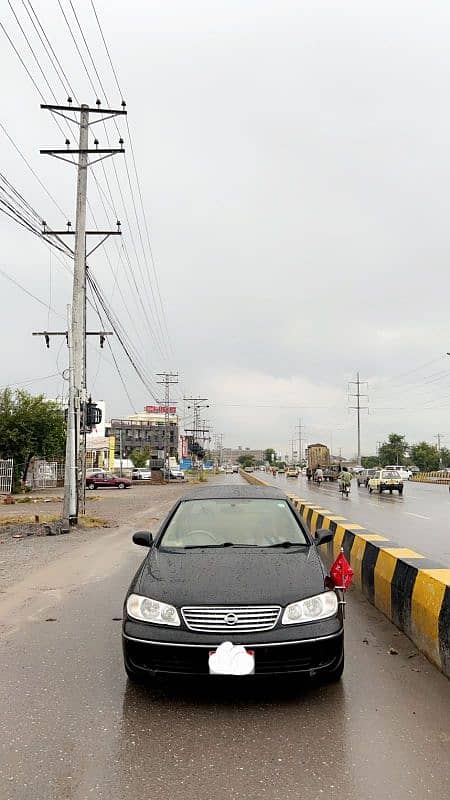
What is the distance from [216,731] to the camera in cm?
368

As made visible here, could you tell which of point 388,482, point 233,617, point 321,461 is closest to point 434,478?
point 321,461

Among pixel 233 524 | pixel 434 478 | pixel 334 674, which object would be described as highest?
pixel 233 524

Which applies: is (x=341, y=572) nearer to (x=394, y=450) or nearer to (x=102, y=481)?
(x=102, y=481)

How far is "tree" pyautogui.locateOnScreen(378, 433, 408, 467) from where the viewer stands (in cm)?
11769

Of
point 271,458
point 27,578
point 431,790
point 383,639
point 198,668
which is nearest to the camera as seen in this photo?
point 431,790

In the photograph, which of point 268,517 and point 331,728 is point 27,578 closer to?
point 268,517

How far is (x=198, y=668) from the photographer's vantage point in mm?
A: 3896

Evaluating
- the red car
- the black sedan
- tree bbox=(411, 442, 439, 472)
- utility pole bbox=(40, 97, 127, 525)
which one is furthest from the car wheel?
tree bbox=(411, 442, 439, 472)

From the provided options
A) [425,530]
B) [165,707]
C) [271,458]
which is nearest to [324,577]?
[165,707]

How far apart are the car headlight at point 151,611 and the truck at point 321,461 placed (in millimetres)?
55013

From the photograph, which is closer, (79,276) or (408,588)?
(408,588)

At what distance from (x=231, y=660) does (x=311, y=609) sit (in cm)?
64

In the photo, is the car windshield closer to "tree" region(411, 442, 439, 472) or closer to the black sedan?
the black sedan

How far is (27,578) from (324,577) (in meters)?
5.68
